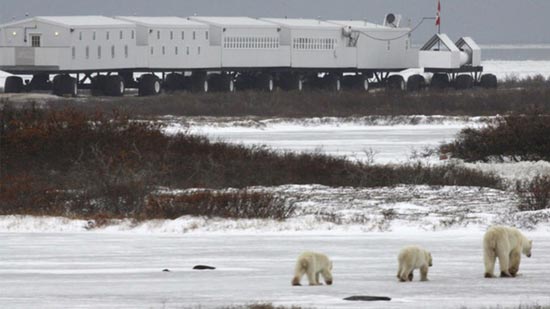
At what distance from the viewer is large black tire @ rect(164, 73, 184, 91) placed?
253 ft

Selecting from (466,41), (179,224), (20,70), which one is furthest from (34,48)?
(179,224)

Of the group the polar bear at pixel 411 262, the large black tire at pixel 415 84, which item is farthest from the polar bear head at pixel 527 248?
the large black tire at pixel 415 84

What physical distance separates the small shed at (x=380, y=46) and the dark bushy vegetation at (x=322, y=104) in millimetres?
17934

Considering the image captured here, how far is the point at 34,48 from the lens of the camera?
65125 millimetres

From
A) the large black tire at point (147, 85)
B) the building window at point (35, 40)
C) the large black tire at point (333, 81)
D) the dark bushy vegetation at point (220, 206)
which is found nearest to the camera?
the dark bushy vegetation at point (220, 206)

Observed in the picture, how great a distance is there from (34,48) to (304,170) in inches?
1579

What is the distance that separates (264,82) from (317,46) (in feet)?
15.1

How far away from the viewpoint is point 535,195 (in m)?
21.9

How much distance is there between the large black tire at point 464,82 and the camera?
84.2 m

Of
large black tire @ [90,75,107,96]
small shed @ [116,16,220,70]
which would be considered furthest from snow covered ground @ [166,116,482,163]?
small shed @ [116,16,220,70]

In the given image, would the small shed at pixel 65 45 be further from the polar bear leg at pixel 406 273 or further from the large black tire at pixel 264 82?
the polar bear leg at pixel 406 273

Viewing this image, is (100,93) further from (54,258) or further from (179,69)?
(54,258)

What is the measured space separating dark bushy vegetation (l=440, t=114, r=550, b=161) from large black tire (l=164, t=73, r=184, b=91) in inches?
1808

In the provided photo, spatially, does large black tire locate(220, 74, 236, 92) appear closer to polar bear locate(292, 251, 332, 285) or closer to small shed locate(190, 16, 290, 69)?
small shed locate(190, 16, 290, 69)
